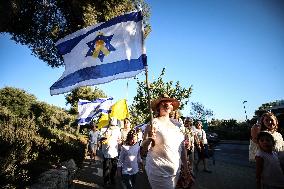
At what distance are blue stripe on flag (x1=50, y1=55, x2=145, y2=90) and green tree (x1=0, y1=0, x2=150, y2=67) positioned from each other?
899 cm

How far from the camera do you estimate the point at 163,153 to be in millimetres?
3986

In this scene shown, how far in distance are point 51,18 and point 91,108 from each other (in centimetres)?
552

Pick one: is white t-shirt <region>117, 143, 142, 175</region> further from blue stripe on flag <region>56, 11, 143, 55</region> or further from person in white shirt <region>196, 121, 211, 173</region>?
person in white shirt <region>196, 121, 211, 173</region>

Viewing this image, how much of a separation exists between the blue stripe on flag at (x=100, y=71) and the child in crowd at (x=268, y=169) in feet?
7.80

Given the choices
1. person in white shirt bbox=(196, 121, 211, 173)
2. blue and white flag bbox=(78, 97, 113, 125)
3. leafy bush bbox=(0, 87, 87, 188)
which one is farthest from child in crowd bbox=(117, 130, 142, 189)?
blue and white flag bbox=(78, 97, 113, 125)

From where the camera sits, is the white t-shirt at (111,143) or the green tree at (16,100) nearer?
the white t-shirt at (111,143)

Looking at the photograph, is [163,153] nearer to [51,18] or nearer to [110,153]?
[110,153]

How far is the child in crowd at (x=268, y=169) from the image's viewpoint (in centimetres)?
431

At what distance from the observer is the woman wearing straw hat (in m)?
3.93

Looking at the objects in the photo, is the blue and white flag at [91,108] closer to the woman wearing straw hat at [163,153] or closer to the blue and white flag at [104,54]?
the blue and white flag at [104,54]

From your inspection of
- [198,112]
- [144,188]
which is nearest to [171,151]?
[144,188]

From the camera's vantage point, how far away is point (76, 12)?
14.6 m

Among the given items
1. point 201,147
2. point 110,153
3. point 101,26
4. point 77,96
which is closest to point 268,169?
point 101,26

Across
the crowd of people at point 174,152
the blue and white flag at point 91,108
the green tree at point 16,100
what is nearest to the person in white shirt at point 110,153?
the crowd of people at point 174,152
